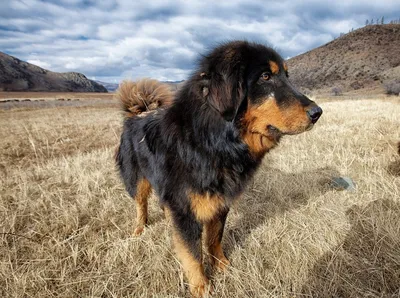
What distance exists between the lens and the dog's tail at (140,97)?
141 inches

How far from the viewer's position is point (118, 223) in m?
3.44

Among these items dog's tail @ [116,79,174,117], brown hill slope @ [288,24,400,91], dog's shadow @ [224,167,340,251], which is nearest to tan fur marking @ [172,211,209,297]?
dog's shadow @ [224,167,340,251]

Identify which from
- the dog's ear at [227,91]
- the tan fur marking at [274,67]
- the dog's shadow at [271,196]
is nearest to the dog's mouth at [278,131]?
the dog's ear at [227,91]

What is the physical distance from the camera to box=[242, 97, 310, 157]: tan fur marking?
2006mm

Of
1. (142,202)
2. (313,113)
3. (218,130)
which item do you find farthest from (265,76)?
(142,202)

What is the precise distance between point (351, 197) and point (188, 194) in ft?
7.99

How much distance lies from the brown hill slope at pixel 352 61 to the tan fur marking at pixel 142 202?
2000 inches

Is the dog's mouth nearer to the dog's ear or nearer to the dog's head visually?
the dog's head

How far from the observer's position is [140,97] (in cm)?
356

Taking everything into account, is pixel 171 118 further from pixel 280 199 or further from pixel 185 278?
pixel 280 199

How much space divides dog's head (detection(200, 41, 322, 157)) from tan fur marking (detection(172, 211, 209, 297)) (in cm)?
104

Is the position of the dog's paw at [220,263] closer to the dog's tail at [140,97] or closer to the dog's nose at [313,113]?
the dog's nose at [313,113]

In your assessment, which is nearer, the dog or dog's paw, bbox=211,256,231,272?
the dog

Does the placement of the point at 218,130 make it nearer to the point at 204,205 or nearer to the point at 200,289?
the point at 204,205
